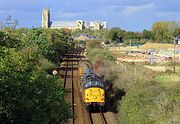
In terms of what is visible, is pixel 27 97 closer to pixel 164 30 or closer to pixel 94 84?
pixel 94 84

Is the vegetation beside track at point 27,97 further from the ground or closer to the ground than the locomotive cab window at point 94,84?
further from the ground

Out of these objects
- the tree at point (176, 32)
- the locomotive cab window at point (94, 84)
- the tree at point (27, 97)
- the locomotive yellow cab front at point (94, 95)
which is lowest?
the locomotive yellow cab front at point (94, 95)

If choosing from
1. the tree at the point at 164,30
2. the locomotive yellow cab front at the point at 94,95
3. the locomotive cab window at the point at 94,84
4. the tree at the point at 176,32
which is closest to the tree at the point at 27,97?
the locomotive yellow cab front at the point at 94,95

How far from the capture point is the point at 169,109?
22.8m

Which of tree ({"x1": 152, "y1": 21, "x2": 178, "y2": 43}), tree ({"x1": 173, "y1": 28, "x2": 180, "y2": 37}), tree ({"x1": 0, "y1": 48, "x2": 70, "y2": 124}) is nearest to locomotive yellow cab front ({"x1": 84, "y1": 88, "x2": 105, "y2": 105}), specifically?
tree ({"x1": 0, "y1": 48, "x2": 70, "y2": 124})

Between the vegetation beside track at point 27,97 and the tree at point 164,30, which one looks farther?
the tree at point 164,30

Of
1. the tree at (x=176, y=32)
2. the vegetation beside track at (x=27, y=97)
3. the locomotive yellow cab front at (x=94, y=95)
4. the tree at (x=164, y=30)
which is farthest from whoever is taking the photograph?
the tree at (x=164, y=30)

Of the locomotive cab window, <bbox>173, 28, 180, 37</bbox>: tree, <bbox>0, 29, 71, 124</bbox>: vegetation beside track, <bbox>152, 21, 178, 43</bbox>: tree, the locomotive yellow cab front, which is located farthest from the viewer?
<bbox>152, 21, 178, 43</bbox>: tree

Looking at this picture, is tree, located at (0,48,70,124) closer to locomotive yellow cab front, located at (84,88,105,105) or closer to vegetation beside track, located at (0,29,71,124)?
vegetation beside track, located at (0,29,71,124)

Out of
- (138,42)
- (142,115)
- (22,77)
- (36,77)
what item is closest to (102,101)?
(142,115)

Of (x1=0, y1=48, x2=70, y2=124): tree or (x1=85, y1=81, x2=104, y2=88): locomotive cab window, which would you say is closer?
(x1=0, y1=48, x2=70, y2=124): tree

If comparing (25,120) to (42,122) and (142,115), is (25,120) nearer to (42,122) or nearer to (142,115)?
(42,122)

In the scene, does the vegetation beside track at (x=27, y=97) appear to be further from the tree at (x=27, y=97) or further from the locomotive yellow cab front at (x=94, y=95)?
the locomotive yellow cab front at (x=94, y=95)

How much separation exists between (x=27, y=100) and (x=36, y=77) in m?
3.51
